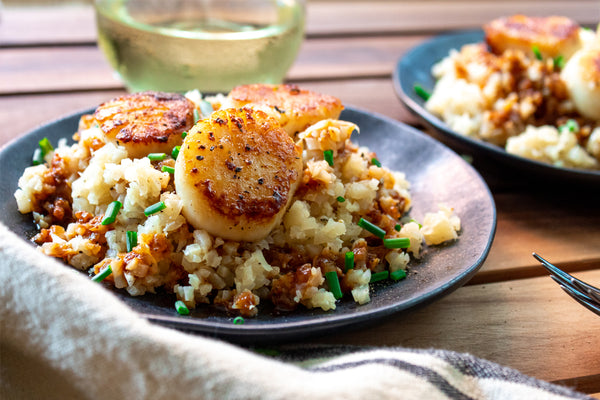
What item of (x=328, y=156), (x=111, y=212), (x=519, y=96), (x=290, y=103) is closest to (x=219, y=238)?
(x=111, y=212)

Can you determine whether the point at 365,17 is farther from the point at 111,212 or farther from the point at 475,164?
the point at 111,212

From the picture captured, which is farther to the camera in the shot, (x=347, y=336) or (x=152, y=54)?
(x=152, y=54)

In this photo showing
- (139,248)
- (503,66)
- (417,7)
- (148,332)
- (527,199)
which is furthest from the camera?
(417,7)

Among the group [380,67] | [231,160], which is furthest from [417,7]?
[231,160]

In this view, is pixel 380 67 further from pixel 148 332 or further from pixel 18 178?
pixel 148 332

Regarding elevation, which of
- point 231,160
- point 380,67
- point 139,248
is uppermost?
point 231,160
